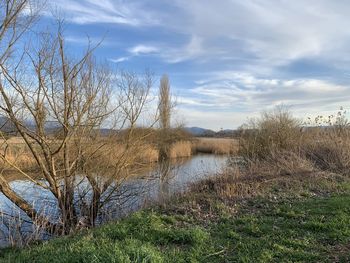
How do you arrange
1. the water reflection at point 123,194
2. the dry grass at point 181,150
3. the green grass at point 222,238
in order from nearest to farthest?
the green grass at point 222,238
the water reflection at point 123,194
the dry grass at point 181,150

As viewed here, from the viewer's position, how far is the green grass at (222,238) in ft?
16.0

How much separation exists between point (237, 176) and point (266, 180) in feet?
2.77

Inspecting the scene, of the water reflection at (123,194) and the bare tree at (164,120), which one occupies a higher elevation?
the bare tree at (164,120)

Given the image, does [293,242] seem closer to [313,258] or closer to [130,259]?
[313,258]

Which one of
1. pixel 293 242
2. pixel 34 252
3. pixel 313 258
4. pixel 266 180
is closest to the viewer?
pixel 313 258

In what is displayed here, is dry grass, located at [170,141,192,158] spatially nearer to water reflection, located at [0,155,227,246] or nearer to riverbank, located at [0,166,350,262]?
water reflection, located at [0,155,227,246]

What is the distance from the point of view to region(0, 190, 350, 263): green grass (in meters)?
4.88

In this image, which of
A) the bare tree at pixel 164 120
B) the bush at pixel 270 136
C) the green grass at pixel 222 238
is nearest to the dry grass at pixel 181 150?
the bare tree at pixel 164 120

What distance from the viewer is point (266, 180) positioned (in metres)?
10.8

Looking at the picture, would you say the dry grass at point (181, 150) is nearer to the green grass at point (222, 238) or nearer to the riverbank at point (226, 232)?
the riverbank at point (226, 232)

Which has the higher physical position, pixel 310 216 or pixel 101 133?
pixel 101 133

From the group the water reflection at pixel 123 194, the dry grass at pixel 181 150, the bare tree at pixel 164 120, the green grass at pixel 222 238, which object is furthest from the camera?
the dry grass at pixel 181 150

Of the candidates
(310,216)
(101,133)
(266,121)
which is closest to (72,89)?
(101,133)

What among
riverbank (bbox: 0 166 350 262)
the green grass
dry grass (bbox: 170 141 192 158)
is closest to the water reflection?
riverbank (bbox: 0 166 350 262)
